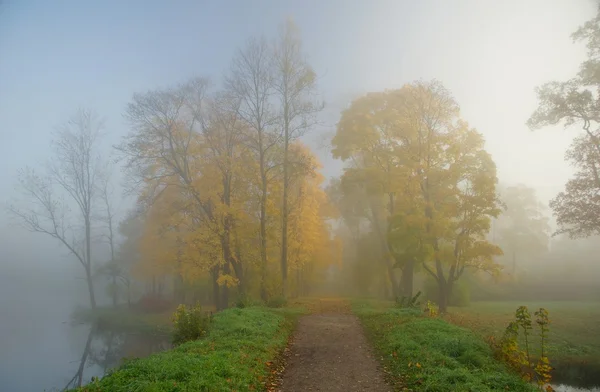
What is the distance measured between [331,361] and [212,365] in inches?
132

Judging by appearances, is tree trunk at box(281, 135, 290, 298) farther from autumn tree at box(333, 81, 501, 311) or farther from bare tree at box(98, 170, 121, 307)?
bare tree at box(98, 170, 121, 307)

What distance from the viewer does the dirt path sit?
24.0 ft

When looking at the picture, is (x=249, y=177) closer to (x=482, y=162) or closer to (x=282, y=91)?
(x=282, y=91)

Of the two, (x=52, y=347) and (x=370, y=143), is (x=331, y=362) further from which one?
(x=52, y=347)

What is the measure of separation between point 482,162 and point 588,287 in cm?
2641

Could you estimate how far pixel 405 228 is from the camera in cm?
1884

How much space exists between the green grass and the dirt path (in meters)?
0.48

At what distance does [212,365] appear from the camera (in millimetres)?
7281

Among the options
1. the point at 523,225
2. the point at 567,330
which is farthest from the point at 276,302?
the point at 523,225

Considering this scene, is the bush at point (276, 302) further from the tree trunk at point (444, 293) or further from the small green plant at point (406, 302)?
the tree trunk at point (444, 293)

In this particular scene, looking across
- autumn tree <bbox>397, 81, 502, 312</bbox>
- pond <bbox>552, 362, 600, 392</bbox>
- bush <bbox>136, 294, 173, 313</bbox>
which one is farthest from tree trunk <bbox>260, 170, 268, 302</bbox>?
bush <bbox>136, 294, 173, 313</bbox>

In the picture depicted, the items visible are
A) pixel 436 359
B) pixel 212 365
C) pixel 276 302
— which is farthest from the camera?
pixel 276 302

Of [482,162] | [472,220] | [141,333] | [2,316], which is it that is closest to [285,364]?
[472,220]

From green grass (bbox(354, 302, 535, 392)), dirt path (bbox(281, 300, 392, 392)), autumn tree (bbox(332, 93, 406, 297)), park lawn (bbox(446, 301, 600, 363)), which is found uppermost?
autumn tree (bbox(332, 93, 406, 297))
